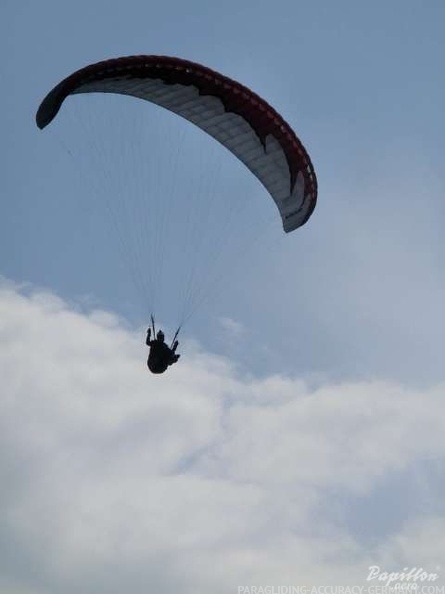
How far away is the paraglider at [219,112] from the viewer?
24.8 meters

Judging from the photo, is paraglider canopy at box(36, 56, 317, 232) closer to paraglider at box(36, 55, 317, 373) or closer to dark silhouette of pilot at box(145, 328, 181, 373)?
paraglider at box(36, 55, 317, 373)

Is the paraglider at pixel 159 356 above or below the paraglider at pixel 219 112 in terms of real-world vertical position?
below

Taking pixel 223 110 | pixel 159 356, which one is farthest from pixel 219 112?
pixel 159 356

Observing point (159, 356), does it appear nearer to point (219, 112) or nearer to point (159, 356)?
point (159, 356)

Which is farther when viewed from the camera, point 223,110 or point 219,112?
point 219,112

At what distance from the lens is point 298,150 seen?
2705 cm

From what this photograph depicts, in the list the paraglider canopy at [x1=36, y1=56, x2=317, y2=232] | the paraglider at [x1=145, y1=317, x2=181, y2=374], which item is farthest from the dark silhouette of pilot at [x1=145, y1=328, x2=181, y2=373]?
the paraglider canopy at [x1=36, y1=56, x2=317, y2=232]

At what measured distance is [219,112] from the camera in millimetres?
27172

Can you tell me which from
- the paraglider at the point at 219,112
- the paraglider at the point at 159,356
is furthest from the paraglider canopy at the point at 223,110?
the paraglider at the point at 159,356

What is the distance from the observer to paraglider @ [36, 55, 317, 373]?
24.8 meters

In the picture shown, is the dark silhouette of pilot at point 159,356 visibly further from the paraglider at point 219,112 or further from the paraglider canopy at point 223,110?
the paraglider canopy at point 223,110

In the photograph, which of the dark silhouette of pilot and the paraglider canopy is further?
the dark silhouette of pilot

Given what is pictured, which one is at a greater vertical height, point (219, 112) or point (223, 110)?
point (219, 112)

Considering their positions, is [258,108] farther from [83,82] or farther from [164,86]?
[83,82]
